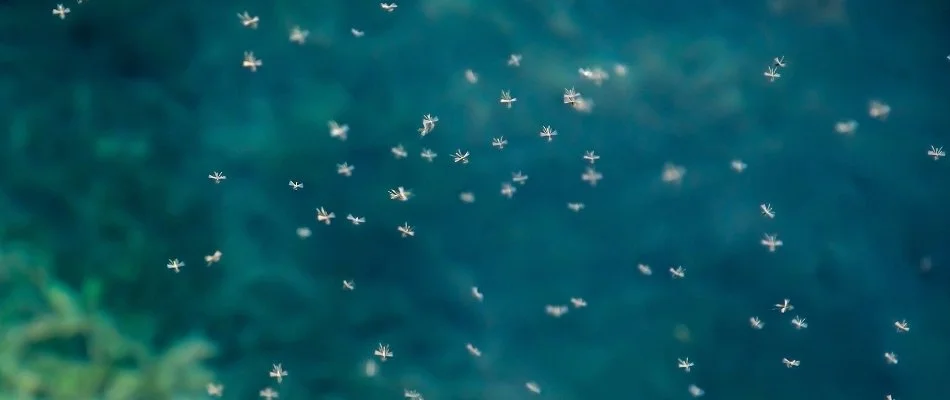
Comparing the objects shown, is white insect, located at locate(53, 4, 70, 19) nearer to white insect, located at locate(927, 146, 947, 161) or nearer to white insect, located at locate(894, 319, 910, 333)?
white insect, located at locate(927, 146, 947, 161)

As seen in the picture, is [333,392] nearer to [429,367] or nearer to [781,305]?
[429,367]

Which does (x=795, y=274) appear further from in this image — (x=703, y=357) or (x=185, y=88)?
(x=185, y=88)

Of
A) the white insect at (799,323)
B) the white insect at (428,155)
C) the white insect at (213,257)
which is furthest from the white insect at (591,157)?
the white insect at (213,257)

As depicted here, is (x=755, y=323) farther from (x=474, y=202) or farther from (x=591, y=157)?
(x=474, y=202)

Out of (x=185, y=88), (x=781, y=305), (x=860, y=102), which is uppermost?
Result: (x=185, y=88)

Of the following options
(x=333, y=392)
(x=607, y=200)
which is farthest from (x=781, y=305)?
(x=333, y=392)

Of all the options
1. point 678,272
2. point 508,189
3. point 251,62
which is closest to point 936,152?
point 678,272

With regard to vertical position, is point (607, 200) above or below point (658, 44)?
below

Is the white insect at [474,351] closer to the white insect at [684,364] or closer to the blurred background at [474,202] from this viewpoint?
the blurred background at [474,202]
